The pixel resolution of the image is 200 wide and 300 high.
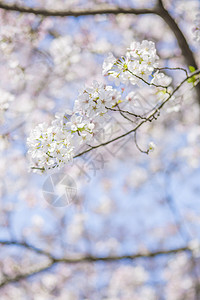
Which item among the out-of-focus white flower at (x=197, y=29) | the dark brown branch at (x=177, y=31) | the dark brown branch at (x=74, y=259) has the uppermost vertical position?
the dark brown branch at (x=177, y=31)

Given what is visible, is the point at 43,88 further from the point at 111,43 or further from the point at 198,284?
the point at 198,284

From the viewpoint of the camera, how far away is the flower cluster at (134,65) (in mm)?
1858

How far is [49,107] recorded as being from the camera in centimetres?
670

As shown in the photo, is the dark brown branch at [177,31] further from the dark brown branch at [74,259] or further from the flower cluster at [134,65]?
the dark brown branch at [74,259]

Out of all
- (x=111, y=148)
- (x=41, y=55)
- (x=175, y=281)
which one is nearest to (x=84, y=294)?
(x=175, y=281)

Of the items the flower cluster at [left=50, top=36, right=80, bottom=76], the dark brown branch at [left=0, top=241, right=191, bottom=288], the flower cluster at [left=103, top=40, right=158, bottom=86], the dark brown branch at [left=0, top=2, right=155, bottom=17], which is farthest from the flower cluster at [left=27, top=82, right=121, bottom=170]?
the flower cluster at [left=50, top=36, right=80, bottom=76]

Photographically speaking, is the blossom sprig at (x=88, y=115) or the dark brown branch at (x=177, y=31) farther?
the dark brown branch at (x=177, y=31)

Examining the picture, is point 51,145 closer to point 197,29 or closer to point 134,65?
point 134,65

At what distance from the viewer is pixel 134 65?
187 centimetres

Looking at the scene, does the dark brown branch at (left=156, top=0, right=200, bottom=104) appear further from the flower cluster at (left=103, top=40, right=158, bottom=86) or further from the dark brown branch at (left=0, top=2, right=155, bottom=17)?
the flower cluster at (left=103, top=40, right=158, bottom=86)

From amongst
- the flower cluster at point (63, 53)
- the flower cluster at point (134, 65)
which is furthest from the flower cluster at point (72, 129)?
the flower cluster at point (63, 53)

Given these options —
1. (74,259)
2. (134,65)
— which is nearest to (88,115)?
(134,65)

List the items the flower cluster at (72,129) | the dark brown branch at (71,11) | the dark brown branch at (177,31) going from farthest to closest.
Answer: the dark brown branch at (177,31) → the dark brown branch at (71,11) → the flower cluster at (72,129)

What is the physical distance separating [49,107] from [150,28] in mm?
2598
